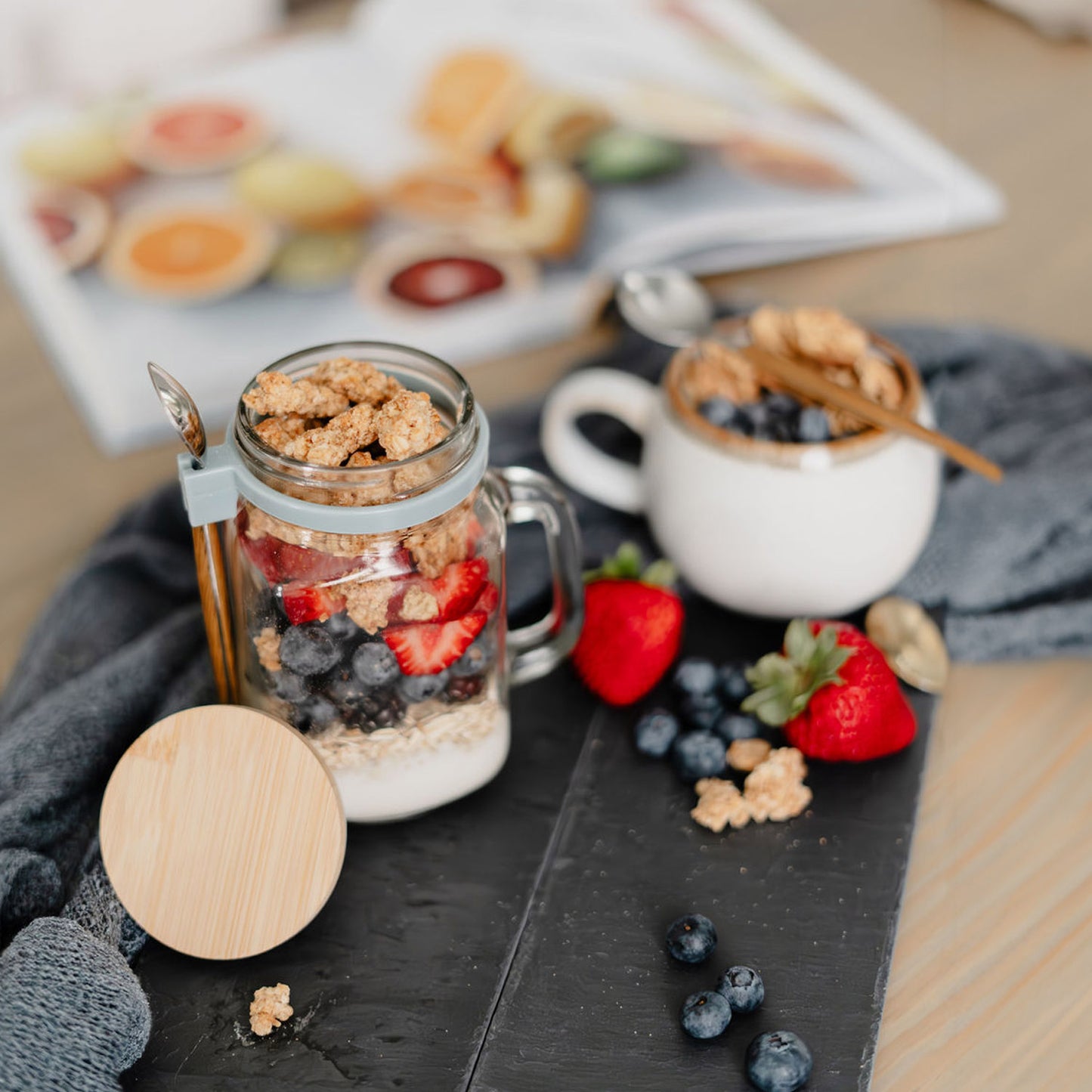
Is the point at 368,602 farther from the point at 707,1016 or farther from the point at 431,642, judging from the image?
the point at 707,1016

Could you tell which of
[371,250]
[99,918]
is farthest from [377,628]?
[371,250]

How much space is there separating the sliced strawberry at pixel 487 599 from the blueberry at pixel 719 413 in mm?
198

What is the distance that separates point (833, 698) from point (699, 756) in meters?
0.09

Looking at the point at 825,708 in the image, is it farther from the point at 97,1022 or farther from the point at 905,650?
the point at 97,1022

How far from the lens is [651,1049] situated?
655 millimetres

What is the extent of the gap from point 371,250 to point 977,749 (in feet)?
2.47

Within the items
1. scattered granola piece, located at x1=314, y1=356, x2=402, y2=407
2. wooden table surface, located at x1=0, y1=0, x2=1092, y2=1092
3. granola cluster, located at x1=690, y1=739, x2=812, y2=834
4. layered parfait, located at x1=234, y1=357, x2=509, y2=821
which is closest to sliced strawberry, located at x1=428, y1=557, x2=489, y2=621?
layered parfait, located at x1=234, y1=357, x2=509, y2=821

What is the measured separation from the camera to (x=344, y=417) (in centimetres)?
66

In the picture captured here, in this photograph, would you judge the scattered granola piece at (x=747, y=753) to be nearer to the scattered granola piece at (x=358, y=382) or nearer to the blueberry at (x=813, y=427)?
the blueberry at (x=813, y=427)

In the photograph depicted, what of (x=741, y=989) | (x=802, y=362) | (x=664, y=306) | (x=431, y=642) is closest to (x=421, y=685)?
(x=431, y=642)

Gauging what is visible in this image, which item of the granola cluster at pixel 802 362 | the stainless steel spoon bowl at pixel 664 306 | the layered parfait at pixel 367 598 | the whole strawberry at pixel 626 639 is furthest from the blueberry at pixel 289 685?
the stainless steel spoon bowl at pixel 664 306

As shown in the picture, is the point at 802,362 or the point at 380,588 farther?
the point at 802,362

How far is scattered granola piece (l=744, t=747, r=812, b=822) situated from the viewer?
78 centimetres

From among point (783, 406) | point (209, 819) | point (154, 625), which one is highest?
point (783, 406)
